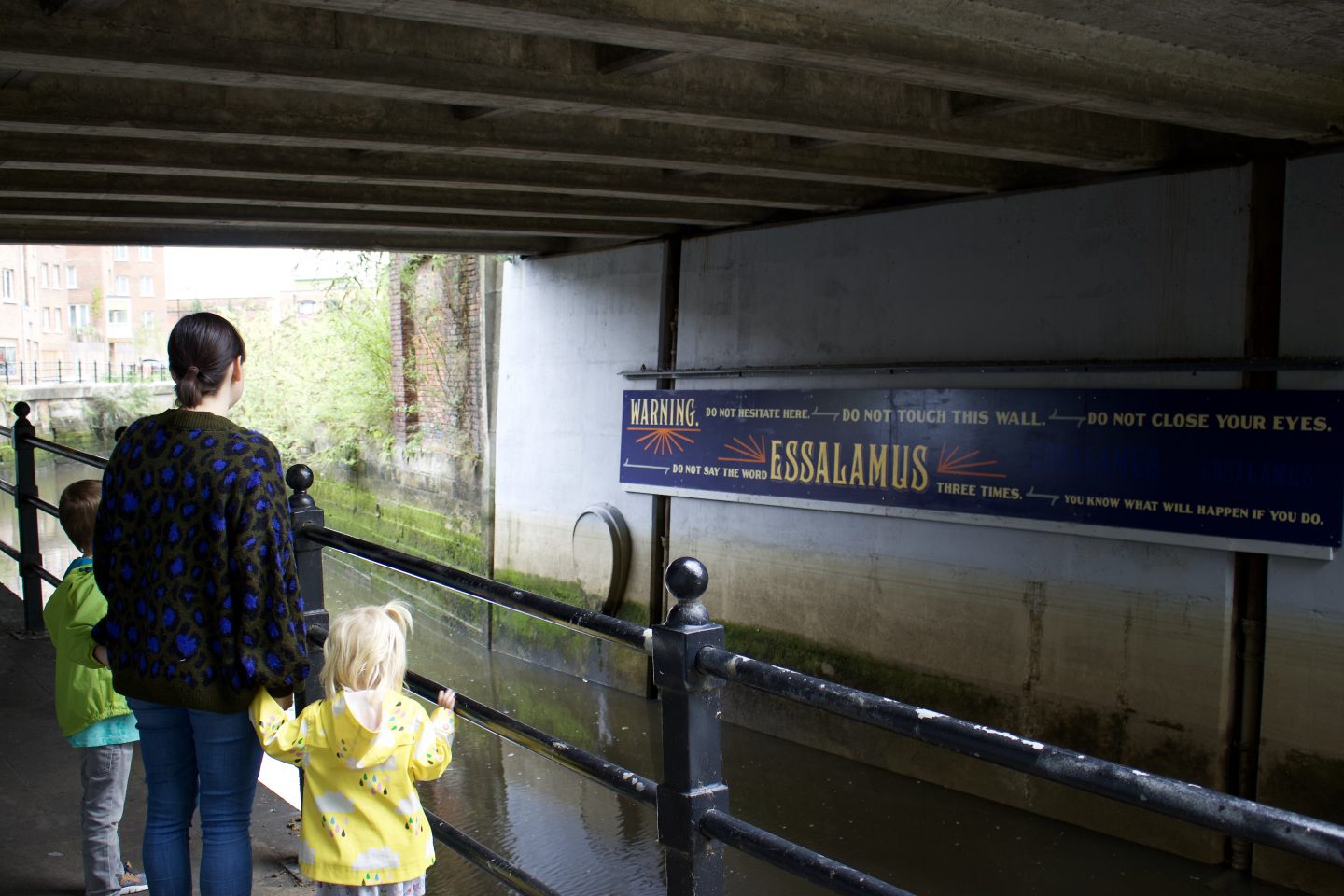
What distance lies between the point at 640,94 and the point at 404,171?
2266mm

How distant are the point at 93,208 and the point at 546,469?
15.0 feet

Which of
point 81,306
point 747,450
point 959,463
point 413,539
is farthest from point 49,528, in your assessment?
point 81,306

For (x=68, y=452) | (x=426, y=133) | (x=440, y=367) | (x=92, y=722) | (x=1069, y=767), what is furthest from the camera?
(x=440, y=367)

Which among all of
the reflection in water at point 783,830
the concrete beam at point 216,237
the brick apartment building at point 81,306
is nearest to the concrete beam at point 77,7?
the reflection in water at point 783,830

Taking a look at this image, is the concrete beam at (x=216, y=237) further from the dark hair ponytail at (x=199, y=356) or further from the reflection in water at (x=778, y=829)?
the dark hair ponytail at (x=199, y=356)

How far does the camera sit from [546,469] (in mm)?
11133

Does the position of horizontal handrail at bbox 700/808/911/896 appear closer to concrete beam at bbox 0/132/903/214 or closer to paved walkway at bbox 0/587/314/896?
paved walkway at bbox 0/587/314/896

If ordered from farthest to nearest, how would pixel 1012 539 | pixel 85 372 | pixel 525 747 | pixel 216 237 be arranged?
1. pixel 85 372
2. pixel 216 237
3. pixel 1012 539
4. pixel 525 747

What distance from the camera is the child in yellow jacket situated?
89.4 inches

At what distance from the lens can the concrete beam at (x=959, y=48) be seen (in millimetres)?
3994

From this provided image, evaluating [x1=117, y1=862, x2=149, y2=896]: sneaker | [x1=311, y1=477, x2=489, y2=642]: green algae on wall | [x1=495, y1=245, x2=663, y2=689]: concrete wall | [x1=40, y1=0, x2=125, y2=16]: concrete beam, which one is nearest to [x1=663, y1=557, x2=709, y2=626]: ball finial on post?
[x1=117, y1=862, x2=149, y2=896]: sneaker

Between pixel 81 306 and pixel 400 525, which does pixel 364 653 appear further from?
pixel 81 306

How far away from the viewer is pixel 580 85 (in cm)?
497

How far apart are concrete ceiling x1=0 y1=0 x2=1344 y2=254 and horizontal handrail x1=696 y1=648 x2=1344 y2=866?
273 centimetres
